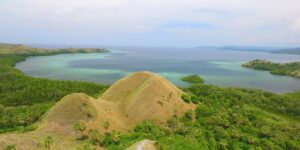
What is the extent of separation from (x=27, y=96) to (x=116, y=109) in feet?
116

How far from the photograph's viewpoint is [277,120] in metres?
67.6

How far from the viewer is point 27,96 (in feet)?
273

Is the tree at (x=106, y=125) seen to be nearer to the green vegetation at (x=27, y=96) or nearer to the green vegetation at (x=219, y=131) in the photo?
the green vegetation at (x=219, y=131)

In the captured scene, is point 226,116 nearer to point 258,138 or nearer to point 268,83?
point 258,138

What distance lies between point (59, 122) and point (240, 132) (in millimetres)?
33839

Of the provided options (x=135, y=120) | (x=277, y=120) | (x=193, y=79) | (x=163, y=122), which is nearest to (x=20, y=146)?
(x=135, y=120)

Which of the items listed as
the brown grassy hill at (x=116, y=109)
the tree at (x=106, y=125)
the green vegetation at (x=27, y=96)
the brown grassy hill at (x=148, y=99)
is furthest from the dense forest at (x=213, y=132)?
the green vegetation at (x=27, y=96)

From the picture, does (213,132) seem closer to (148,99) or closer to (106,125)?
(148,99)

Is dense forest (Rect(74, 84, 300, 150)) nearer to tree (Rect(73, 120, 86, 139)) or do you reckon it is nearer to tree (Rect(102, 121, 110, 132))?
tree (Rect(73, 120, 86, 139))

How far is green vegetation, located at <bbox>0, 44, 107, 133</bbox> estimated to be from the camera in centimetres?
5575

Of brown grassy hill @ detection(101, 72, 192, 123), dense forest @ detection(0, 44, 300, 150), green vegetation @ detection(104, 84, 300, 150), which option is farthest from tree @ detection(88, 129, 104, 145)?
brown grassy hill @ detection(101, 72, 192, 123)

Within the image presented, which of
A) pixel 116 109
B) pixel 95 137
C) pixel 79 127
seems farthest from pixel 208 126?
pixel 79 127

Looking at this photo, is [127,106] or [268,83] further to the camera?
[268,83]

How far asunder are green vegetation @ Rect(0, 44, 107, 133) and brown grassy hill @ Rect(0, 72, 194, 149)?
486 centimetres
